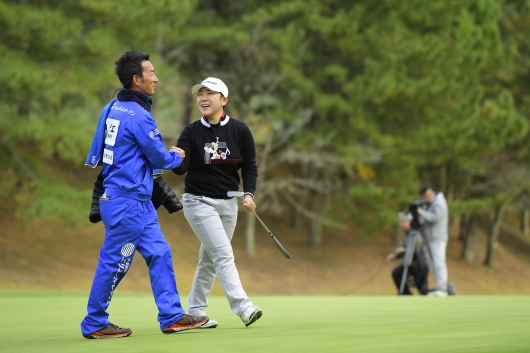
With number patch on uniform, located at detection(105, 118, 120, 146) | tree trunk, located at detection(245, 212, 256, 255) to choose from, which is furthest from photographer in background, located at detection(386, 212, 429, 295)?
tree trunk, located at detection(245, 212, 256, 255)

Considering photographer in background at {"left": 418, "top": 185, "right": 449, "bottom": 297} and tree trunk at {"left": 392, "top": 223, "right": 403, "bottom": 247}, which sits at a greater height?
photographer in background at {"left": 418, "top": 185, "right": 449, "bottom": 297}

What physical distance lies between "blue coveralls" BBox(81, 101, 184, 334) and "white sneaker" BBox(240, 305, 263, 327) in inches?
22.2

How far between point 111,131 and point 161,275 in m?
1.17

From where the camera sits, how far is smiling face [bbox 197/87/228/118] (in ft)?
24.4

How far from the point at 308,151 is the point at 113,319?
2083 cm

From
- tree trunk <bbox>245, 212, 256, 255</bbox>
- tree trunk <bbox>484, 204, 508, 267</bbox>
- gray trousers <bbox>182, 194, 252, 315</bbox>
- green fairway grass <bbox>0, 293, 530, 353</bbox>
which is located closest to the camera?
green fairway grass <bbox>0, 293, 530, 353</bbox>

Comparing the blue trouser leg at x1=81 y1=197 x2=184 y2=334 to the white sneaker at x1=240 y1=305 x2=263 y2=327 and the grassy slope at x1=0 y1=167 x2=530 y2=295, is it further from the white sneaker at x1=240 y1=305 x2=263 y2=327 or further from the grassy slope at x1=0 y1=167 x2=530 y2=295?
the grassy slope at x1=0 y1=167 x2=530 y2=295

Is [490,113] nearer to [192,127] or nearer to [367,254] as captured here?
[367,254]

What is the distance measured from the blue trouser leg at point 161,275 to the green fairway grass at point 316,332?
0.57ft

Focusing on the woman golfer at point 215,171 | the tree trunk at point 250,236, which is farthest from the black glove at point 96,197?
the tree trunk at point 250,236

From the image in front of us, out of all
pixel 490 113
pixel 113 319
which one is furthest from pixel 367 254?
pixel 113 319

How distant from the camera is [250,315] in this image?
22.8 feet

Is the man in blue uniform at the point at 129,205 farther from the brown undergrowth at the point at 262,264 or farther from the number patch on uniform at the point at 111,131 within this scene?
the brown undergrowth at the point at 262,264

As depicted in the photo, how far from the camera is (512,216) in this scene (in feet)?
160
